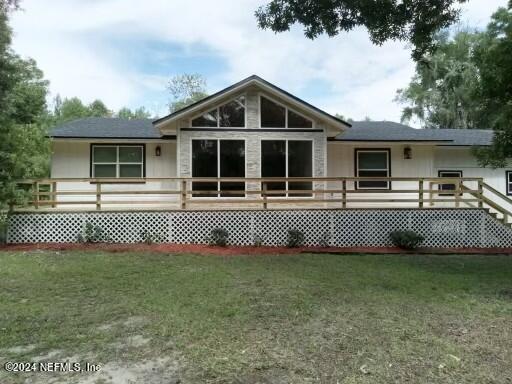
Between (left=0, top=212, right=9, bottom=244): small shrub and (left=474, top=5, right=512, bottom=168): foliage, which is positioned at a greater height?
(left=474, top=5, right=512, bottom=168): foliage

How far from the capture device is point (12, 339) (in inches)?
161

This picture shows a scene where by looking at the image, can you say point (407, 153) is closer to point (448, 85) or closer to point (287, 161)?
point (287, 161)

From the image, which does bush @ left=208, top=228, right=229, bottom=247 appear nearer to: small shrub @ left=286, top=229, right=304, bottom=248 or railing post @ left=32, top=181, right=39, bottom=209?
small shrub @ left=286, top=229, right=304, bottom=248

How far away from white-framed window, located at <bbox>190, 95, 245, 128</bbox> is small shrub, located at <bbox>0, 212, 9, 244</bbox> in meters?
5.36

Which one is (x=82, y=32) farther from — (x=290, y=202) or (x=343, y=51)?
(x=290, y=202)

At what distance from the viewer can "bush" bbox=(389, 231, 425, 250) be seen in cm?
1050

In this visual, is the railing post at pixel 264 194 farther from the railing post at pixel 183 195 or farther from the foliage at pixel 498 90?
the foliage at pixel 498 90

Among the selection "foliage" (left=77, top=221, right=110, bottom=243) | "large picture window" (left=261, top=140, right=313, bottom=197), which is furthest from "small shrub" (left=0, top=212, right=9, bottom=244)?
"large picture window" (left=261, top=140, right=313, bottom=197)

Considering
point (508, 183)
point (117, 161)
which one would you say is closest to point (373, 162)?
point (508, 183)

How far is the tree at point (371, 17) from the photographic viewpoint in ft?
22.4

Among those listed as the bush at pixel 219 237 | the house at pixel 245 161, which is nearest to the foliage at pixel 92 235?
the house at pixel 245 161

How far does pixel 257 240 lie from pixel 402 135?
6.70 m

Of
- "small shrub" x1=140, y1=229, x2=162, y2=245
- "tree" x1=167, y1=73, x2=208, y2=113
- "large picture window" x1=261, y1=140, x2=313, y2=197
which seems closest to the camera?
"small shrub" x1=140, y1=229, x2=162, y2=245

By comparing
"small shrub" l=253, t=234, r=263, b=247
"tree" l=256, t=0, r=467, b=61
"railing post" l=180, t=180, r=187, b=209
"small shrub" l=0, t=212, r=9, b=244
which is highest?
"tree" l=256, t=0, r=467, b=61
